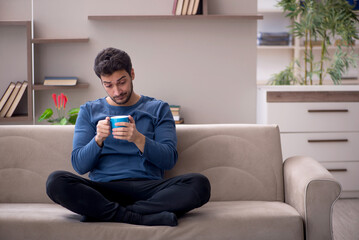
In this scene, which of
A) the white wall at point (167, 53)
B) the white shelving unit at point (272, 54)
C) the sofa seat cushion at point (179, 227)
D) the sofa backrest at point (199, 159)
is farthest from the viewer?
the white shelving unit at point (272, 54)

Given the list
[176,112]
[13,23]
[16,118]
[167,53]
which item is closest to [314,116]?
[176,112]

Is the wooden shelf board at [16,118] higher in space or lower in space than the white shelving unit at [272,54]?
lower

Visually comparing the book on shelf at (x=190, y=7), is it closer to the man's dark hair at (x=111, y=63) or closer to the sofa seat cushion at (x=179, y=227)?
the man's dark hair at (x=111, y=63)

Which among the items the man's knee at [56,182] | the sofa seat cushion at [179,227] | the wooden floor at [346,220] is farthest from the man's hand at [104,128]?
the wooden floor at [346,220]

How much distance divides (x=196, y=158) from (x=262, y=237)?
597 millimetres

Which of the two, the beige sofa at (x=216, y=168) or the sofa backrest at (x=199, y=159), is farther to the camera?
the sofa backrest at (x=199, y=159)

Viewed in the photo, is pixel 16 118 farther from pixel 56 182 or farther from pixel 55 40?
pixel 56 182

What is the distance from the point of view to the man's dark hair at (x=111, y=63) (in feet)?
7.30

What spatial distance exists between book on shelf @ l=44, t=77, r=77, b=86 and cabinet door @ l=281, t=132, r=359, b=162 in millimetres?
1711

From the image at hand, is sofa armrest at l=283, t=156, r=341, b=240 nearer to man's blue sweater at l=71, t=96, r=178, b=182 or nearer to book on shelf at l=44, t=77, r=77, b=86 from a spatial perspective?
man's blue sweater at l=71, t=96, r=178, b=182

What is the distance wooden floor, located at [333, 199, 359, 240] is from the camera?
2883 millimetres

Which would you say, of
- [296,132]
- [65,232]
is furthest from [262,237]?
[296,132]

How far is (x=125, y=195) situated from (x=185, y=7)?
83.6 inches

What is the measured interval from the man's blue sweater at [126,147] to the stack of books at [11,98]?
5.57ft
